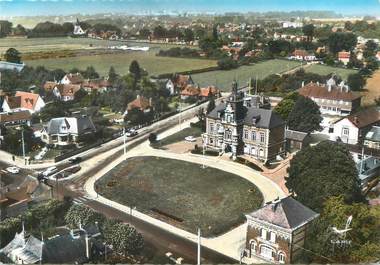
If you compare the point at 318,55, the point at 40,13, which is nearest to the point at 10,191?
the point at 40,13

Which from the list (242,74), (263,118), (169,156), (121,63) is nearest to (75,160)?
(169,156)

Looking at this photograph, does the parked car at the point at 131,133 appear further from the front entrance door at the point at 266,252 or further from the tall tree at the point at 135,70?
the front entrance door at the point at 266,252

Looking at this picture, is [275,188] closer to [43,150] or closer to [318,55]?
[43,150]

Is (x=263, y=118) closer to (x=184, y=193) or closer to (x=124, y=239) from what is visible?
(x=184, y=193)

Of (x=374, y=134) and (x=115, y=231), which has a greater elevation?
(x=374, y=134)

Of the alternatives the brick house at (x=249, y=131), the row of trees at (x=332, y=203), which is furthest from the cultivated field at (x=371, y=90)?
the row of trees at (x=332, y=203)

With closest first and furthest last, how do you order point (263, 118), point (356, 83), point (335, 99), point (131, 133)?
point (263, 118), point (131, 133), point (335, 99), point (356, 83)

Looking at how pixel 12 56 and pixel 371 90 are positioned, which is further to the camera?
pixel 12 56
